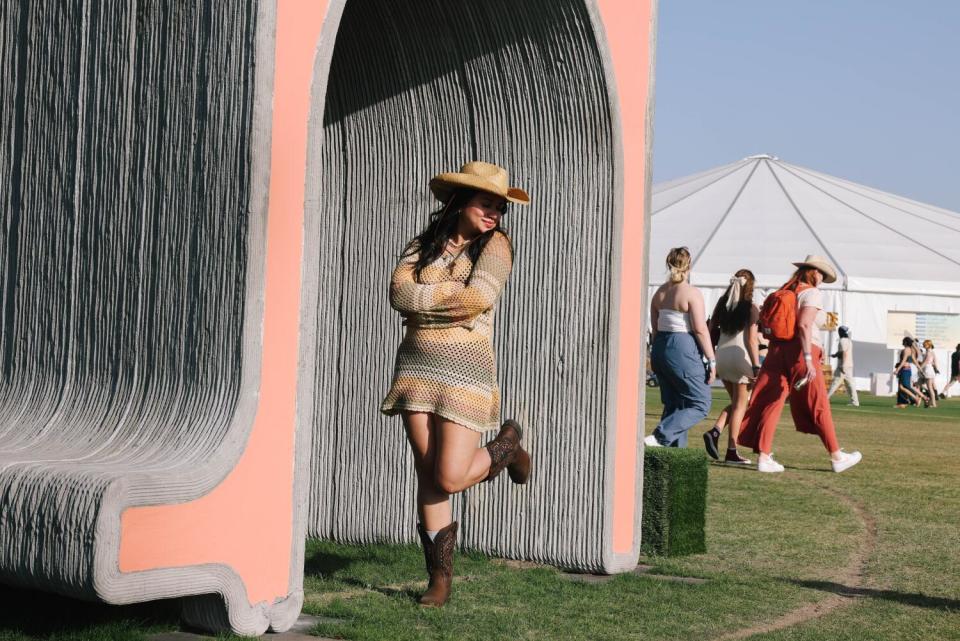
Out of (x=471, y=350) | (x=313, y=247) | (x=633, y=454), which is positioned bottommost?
(x=633, y=454)

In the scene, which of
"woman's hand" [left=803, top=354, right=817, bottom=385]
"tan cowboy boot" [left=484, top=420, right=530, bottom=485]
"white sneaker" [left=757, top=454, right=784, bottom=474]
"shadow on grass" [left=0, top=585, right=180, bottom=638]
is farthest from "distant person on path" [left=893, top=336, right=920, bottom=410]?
"shadow on grass" [left=0, top=585, right=180, bottom=638]

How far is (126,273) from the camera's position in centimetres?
506

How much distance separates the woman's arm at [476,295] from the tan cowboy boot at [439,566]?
2.75 ft

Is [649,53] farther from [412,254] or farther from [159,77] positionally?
[159,77]

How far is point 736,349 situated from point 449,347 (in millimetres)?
7397

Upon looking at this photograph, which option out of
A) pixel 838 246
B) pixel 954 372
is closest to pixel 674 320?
pixel 954 372

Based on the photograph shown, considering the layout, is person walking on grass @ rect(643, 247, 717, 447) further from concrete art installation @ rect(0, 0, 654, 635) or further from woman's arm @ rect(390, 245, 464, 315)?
woman's arm @ rect(390, 245, 464, 315)

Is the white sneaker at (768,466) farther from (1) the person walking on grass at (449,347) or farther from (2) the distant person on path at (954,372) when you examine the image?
(2) the distant person on path at (954,372)

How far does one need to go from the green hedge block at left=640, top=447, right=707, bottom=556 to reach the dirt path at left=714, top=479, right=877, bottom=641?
0.79 meters

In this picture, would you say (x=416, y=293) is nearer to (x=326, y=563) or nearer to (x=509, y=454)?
(x=509, y=454)

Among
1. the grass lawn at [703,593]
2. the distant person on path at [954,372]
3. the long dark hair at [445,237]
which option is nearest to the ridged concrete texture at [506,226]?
the grass lawn at [703,593]

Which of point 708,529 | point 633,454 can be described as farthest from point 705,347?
point 633,454

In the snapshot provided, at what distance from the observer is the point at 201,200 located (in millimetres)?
4895

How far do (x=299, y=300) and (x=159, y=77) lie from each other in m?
0.94
